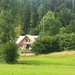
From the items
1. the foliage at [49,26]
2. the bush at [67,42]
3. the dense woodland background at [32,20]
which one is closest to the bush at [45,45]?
the bush at [67,42]

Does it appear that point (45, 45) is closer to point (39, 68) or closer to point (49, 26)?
point (49, 26)

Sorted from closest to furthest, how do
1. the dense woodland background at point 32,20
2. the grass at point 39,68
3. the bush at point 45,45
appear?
the grass at point 39,68 → the dense woodland background at point 32,20 → the bush at point 45,45

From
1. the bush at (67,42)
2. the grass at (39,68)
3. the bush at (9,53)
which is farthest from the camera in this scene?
the bush at (67,42)

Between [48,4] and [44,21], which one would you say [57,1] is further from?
[44,21]

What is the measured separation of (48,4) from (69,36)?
86.2m

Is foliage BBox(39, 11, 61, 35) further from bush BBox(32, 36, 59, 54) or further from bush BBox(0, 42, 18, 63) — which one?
bush BBox(0, 42, 18, 63)

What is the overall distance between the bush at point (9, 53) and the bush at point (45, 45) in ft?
89.1

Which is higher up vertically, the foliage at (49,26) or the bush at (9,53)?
the bush at (9,53)

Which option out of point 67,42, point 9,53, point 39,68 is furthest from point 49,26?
point 39,68

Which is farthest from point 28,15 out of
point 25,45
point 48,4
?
point 25,45

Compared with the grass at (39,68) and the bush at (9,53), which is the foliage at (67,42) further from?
the bush at (9,53)

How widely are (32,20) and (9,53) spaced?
9769 cm

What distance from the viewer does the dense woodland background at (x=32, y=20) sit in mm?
50250

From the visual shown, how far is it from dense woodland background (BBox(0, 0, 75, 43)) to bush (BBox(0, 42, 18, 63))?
3.48m
